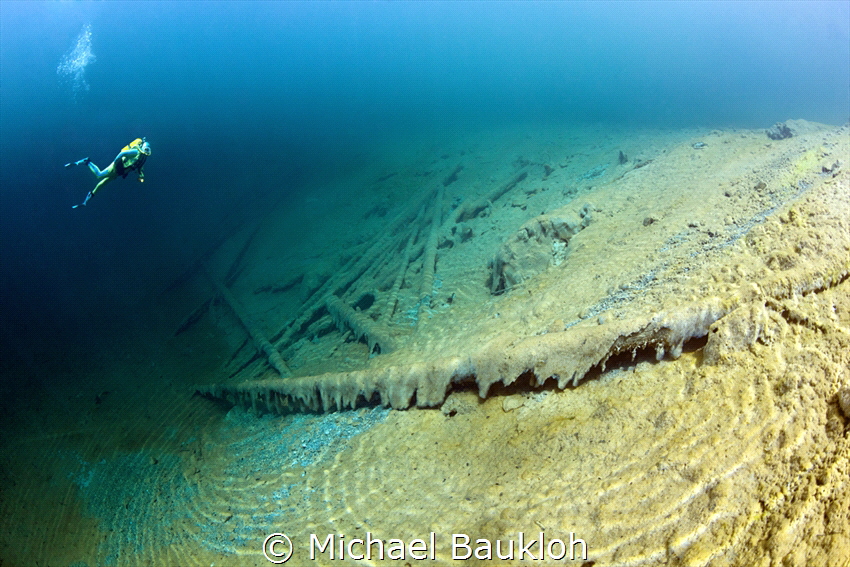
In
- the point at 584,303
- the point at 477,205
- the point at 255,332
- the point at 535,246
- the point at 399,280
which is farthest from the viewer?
the point at 477,205

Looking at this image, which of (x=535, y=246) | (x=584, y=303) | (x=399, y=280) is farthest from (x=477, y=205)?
(x=584, y=303)

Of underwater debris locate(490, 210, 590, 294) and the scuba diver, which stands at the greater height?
the scuba diver

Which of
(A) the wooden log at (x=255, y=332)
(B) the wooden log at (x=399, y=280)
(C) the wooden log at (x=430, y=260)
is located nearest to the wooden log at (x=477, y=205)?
(C) the wooden log at (x=430, y=260)

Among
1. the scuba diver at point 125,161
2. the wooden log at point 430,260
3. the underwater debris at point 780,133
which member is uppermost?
the scuba diver at point 125,161

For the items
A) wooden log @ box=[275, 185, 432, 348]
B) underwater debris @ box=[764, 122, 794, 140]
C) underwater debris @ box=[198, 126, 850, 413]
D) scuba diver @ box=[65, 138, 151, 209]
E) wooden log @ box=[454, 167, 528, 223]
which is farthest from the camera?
wooden log @ box=[454, 167, 528, 223]

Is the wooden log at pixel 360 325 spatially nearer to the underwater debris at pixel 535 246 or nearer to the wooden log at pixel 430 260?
the wooden log at pixel 430 260

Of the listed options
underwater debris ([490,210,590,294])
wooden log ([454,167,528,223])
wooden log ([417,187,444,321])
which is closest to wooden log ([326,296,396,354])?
wooden log ([417,187,444,321])

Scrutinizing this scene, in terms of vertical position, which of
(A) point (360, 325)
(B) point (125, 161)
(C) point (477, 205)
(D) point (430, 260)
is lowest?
(A) point (360, 325)

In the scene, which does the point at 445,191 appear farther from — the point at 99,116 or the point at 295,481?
the point at 99,116

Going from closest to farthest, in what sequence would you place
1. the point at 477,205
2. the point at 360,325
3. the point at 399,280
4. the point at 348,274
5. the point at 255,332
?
the point at 360,325
the point at 399,280
the point at 255,332
the point at 348,274
the point at 477,205

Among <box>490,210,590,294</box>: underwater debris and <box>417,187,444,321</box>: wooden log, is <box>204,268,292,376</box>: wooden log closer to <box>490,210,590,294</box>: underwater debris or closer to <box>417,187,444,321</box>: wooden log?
<box>417,187,444,321</box>: wooden log

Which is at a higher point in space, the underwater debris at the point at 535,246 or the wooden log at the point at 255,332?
the underwater debris at the point at 535,246

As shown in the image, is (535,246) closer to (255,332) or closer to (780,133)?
(255,332)

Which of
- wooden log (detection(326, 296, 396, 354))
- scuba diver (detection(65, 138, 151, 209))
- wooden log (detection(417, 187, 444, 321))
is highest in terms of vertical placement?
scuba diver (detection(65, 138, 151, 209))
